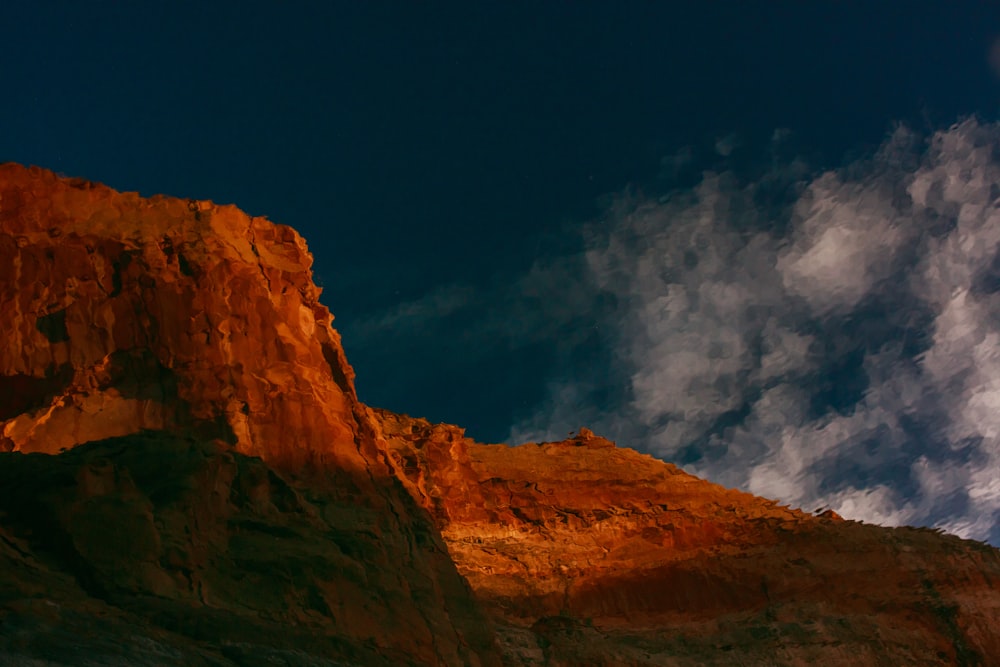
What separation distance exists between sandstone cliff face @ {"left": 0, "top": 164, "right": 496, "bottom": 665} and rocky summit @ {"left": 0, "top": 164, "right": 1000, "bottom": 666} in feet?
0.23

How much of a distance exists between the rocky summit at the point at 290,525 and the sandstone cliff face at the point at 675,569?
125 mm

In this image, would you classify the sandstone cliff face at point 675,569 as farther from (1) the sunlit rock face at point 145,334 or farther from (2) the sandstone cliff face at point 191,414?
(1) the sunlit rock face at point 145,334

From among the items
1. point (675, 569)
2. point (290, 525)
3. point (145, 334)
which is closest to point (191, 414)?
point (145, 334)

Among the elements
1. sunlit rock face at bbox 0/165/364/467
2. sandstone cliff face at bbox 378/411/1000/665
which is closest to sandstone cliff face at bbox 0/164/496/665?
sunlit rock face at bbox 0/165/364/467

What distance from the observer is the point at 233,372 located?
23.6 m

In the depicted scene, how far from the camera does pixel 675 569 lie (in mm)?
38844

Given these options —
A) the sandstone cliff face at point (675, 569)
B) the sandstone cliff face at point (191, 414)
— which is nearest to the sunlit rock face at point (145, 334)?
the sandstone cliff face at point (191, 414)

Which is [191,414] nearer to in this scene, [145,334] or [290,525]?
[145,334]

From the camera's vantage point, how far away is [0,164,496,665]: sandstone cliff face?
1642 cm

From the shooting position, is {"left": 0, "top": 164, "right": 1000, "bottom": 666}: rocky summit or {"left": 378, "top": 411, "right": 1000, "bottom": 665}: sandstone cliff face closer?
{"left": 0, "top": 164, "right": 1000, "bottom": 666}: rocky summit

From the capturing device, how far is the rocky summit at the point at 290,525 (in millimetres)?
15461

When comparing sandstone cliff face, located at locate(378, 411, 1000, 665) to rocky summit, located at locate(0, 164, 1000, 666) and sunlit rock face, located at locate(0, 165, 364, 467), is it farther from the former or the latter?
sunlit rock face, located at locate(0, 165, 364, 467)

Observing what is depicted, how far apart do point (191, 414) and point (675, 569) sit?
81.6ft

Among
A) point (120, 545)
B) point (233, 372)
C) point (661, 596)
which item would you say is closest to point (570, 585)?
point (661, 596)
